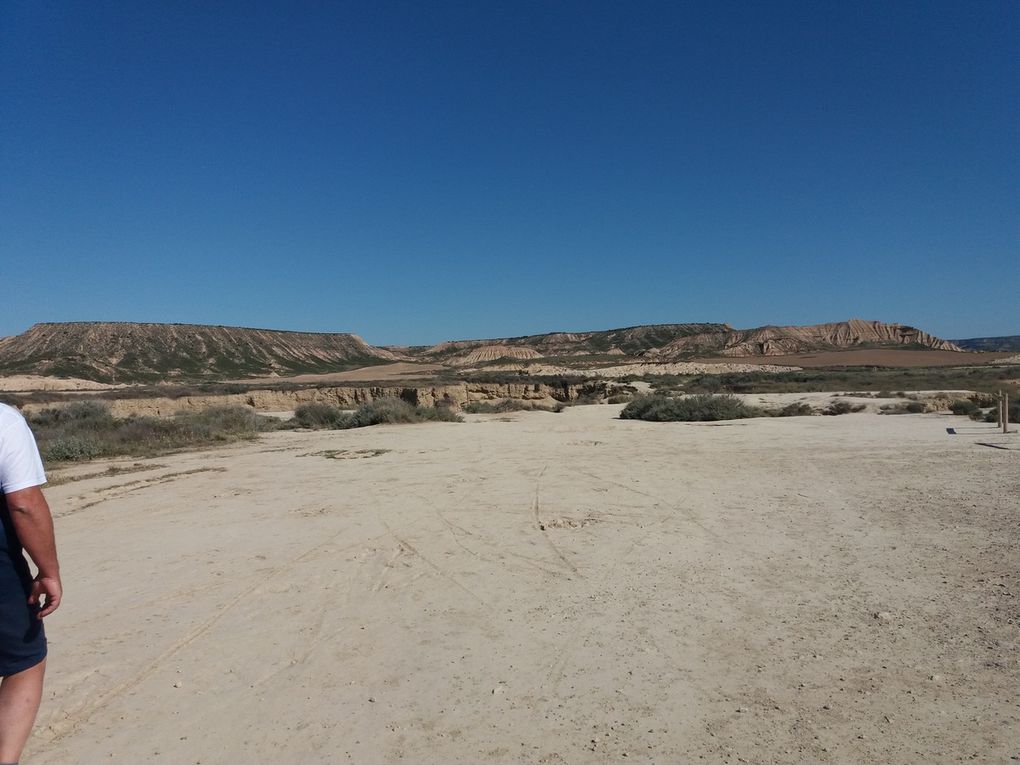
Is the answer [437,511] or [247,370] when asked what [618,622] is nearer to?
[437,511]

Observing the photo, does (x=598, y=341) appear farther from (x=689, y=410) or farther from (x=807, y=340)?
(x=689, y=410)

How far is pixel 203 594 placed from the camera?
585cm

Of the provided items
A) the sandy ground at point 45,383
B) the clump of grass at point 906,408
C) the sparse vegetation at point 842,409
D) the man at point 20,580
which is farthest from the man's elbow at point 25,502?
the sandy ground at point 45,383

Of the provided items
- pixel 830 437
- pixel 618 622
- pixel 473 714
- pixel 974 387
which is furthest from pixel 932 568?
pixel 974 387

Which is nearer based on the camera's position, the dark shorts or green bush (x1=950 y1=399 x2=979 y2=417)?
the dark shorts

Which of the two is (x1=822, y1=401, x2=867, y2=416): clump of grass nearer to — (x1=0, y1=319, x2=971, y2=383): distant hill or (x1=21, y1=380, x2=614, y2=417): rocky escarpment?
(x1=21, y1=380, x2=614, y2=417): rocky escarpment

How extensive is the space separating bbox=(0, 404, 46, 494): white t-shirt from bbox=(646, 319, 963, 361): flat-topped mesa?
102983 mm

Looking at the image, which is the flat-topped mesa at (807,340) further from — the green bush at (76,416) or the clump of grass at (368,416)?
the green bush at (76,416)

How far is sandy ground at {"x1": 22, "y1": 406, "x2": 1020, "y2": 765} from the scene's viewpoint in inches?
138

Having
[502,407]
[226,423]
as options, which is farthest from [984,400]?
[226,423]

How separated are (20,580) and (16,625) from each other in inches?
8.1

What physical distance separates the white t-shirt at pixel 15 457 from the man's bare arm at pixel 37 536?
0.04 m

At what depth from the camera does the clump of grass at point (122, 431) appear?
51.3 feet

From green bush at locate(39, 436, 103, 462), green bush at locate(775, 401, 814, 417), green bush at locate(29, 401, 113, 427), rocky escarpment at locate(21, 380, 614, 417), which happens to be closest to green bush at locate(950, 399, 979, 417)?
green bush at locate(775, 401, 814, 417)
